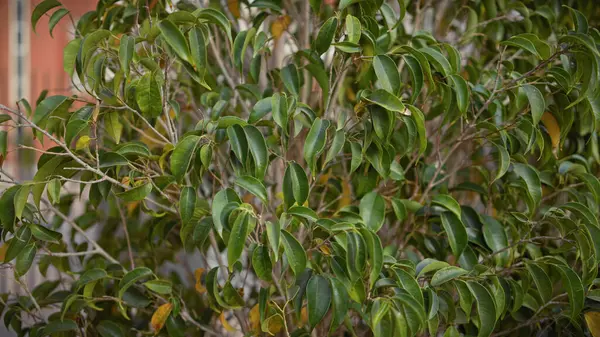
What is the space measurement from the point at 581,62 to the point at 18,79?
5569 millimetres

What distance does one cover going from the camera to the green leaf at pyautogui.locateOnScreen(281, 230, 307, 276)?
1055mm

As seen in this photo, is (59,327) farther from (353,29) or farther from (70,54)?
(353,29)

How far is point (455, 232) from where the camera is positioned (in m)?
1.29

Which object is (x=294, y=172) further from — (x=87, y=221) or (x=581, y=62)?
(x=87, y=221)

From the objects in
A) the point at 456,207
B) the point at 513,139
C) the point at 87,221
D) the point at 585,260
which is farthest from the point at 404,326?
the point at 87,221

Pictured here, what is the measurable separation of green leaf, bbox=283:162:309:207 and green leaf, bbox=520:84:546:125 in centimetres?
45

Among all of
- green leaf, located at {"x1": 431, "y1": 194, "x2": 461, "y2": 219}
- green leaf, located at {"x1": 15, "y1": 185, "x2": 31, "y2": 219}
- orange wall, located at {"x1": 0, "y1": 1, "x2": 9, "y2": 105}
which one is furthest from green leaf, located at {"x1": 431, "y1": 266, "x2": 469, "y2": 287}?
orange wall, located at {"x1": 0, "y1": 1, "x2": 9, "y2": 105}

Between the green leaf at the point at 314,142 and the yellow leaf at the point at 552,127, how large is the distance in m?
0.63

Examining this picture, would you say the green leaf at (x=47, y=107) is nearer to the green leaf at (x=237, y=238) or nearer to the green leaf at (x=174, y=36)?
the green leaf at (x=174, y=36)

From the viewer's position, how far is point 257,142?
3.53 feet

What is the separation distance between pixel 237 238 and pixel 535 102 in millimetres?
626

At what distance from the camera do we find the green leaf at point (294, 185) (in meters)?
1.11

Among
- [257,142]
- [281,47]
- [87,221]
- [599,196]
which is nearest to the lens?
[257,142]

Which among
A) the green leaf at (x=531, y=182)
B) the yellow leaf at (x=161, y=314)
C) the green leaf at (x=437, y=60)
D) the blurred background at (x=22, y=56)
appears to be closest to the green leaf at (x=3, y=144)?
the yellow leaf at (x=161, y=314)
